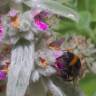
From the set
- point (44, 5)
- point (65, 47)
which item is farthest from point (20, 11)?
point (65, 47)

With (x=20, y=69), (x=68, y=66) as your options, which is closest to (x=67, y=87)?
(x=68, y=66)

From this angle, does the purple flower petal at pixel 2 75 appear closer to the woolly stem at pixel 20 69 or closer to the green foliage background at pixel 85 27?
the woolly stem at pixel 20 69

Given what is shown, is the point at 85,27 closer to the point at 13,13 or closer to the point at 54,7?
the point at 54,7

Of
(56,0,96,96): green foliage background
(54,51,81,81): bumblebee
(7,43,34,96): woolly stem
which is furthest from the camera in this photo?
(56,0,96,96): green foliage background

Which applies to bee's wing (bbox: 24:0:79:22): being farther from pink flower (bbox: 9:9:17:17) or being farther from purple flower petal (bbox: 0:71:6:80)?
purple flower petal (bbox: 0:71:6:80)

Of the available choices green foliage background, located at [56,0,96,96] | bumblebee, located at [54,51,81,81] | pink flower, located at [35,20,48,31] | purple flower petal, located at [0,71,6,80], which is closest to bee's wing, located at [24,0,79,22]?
pink flower, located at [35,20,48,31]

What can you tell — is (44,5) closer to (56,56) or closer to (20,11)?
(20,11)

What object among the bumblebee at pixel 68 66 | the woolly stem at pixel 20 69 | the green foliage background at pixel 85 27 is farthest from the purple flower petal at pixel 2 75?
the green foliage background at pixel 85 27
